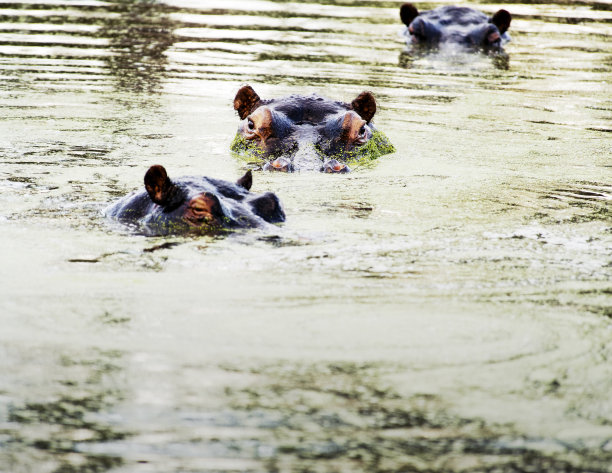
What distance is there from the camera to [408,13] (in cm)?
1639

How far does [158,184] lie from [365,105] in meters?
3.65

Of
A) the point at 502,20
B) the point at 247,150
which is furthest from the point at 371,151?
the point at 502,20

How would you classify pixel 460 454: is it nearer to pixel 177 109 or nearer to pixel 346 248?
pixel 346 248

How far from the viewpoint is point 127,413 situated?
3879mm

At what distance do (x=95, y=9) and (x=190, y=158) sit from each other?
10.2 m

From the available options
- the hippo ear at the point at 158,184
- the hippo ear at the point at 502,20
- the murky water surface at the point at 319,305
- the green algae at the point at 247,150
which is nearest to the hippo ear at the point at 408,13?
the hippo ear at the point at 502,20

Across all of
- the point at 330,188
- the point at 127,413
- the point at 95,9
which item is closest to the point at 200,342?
the point at 127,413

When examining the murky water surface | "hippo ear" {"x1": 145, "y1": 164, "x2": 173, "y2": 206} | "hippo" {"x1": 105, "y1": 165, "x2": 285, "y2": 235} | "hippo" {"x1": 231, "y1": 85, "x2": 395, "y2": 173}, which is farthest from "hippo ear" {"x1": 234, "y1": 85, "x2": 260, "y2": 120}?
"hippo ear" {"x1": 145, "y1": 164, "x2": 173, "y2": 206}

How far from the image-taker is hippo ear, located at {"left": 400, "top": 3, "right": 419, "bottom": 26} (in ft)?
53.3

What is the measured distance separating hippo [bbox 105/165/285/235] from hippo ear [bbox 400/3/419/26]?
Answer: 10251 mm

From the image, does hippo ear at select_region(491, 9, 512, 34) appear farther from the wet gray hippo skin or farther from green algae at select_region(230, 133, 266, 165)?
green algae at select_region(230, 133, 266, 165)

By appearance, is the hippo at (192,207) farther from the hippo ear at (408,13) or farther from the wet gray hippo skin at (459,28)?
the hippo ear at (408,13)

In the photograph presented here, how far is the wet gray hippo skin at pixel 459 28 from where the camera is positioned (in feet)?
51.6

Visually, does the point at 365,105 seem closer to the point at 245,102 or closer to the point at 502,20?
the point at 245,102
